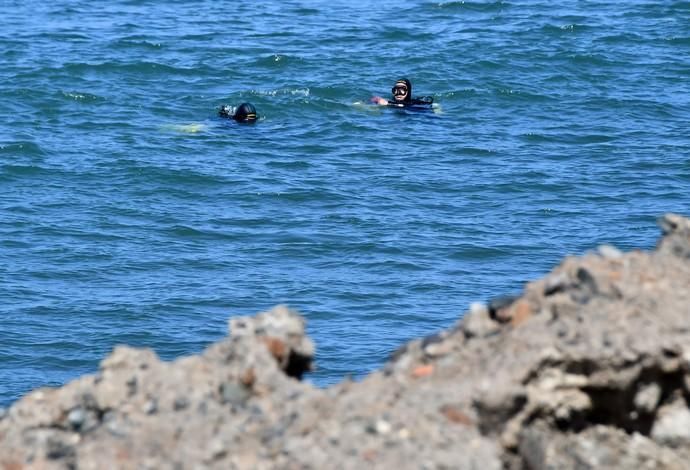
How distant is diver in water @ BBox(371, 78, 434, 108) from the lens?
83.7ft

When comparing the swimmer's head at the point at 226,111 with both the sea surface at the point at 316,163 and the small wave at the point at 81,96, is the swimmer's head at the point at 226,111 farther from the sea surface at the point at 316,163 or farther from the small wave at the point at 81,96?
the small wave at the point at 81,96

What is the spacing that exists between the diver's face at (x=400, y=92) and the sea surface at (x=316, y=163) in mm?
312

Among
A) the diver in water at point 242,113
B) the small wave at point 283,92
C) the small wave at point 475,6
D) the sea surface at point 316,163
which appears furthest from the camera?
the small wave at point 475,6

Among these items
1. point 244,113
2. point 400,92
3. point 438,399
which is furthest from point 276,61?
point 438,399

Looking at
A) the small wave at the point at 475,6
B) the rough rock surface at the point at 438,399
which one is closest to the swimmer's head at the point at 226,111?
the small wave at the point at 475,6

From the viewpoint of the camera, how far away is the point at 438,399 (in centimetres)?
580

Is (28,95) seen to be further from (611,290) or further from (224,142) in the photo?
(611,290)

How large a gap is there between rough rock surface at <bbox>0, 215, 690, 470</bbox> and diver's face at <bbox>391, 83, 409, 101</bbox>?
1913cm

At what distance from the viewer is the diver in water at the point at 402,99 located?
83.7ft

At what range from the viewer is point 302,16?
33750 mm

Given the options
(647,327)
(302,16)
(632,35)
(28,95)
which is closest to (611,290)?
(647,327)

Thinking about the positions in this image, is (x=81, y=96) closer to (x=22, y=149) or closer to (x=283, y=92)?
(x=22, y=149)

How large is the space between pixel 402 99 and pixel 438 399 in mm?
19993

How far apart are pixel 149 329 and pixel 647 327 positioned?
10.6m
